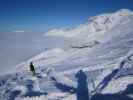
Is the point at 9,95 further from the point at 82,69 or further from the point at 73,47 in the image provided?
the point at 73,47

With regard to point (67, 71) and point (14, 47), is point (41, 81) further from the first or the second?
point (14, 47)

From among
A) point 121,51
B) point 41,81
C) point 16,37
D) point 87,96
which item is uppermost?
point 16,37

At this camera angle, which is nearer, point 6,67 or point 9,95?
point 9,95

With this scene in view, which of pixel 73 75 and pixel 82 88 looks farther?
pixel 73 75

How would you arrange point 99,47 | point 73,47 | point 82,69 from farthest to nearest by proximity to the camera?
1. point 73,47
2. point 99,47
3. point 82,69

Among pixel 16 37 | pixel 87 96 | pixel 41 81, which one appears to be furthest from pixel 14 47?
pixel 87 96

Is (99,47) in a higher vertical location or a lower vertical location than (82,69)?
higher

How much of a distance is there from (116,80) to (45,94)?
1585cm

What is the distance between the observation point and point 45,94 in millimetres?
54781

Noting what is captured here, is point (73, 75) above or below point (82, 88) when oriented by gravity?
above

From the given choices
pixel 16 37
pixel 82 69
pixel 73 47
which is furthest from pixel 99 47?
pixel 16 37

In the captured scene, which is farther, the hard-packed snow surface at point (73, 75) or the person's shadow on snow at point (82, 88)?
the person's shadow on snow at point (82, 88)

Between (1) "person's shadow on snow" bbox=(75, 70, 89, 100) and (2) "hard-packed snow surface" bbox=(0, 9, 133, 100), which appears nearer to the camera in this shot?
(2) "hard-packed snow surface" bbox=(0, 9, 133, 100)

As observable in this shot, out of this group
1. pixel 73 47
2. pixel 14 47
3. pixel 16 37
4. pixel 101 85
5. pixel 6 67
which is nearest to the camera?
pixel 101 85
